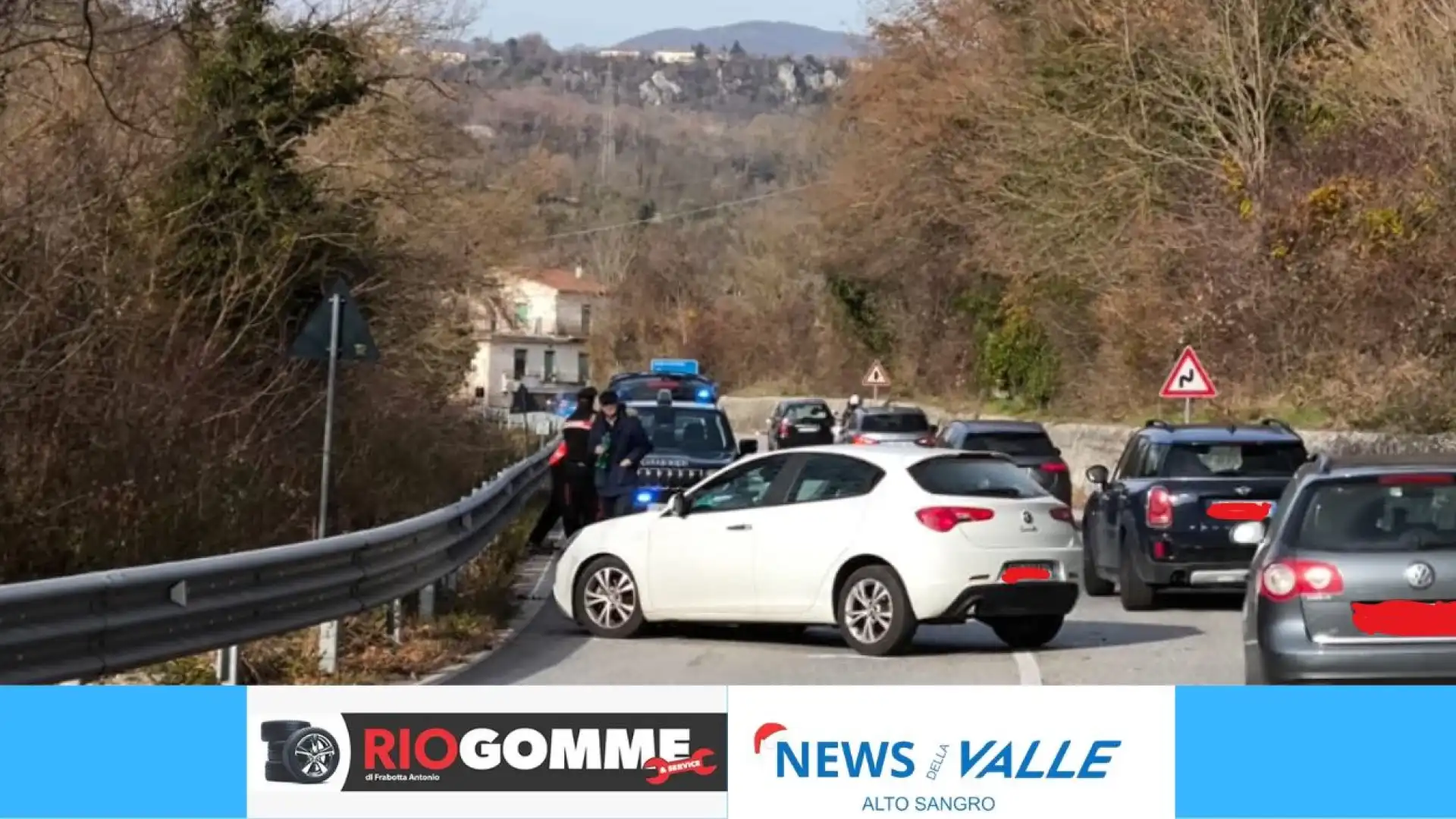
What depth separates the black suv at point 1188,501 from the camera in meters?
18.6

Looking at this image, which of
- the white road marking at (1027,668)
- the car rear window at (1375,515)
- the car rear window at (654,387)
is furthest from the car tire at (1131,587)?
the car rear window at (654,387)

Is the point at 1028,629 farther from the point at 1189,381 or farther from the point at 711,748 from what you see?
the point at 1189,381

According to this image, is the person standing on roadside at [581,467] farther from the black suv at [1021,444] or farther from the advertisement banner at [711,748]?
the advertisement banner at [711,748]

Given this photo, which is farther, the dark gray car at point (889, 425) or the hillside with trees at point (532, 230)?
the dark gray car at point (889, 425)

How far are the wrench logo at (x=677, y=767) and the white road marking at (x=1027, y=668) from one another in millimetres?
8079

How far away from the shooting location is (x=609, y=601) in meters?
17.0

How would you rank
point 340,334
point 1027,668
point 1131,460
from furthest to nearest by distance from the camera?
1. point 1131,460
2. point 340,334
3. point 1027,668

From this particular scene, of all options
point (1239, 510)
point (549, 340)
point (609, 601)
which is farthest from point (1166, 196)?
point (549, 340)

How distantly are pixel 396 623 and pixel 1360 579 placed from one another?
7.07 m

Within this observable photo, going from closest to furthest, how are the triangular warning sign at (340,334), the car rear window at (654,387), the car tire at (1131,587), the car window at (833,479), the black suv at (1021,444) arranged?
the car window at (833,479)
the triangular warning sign at (340,334)
the car tire at (1131,587)
the black suv at (1021,444)
the car rear window at (654,387)

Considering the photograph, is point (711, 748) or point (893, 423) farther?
point (893, 423)

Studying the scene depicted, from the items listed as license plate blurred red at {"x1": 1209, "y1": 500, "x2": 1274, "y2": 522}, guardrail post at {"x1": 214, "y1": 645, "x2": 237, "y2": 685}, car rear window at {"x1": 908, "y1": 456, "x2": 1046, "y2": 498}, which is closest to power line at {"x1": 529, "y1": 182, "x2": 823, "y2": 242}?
license plate blurred red at {"x1": 1209, "y1": 500, "x2": 1274, "y2": 522}

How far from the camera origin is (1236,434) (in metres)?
19.3

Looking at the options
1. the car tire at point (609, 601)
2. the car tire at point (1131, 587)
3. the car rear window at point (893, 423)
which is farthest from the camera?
the car rear window at point (893, 423)
